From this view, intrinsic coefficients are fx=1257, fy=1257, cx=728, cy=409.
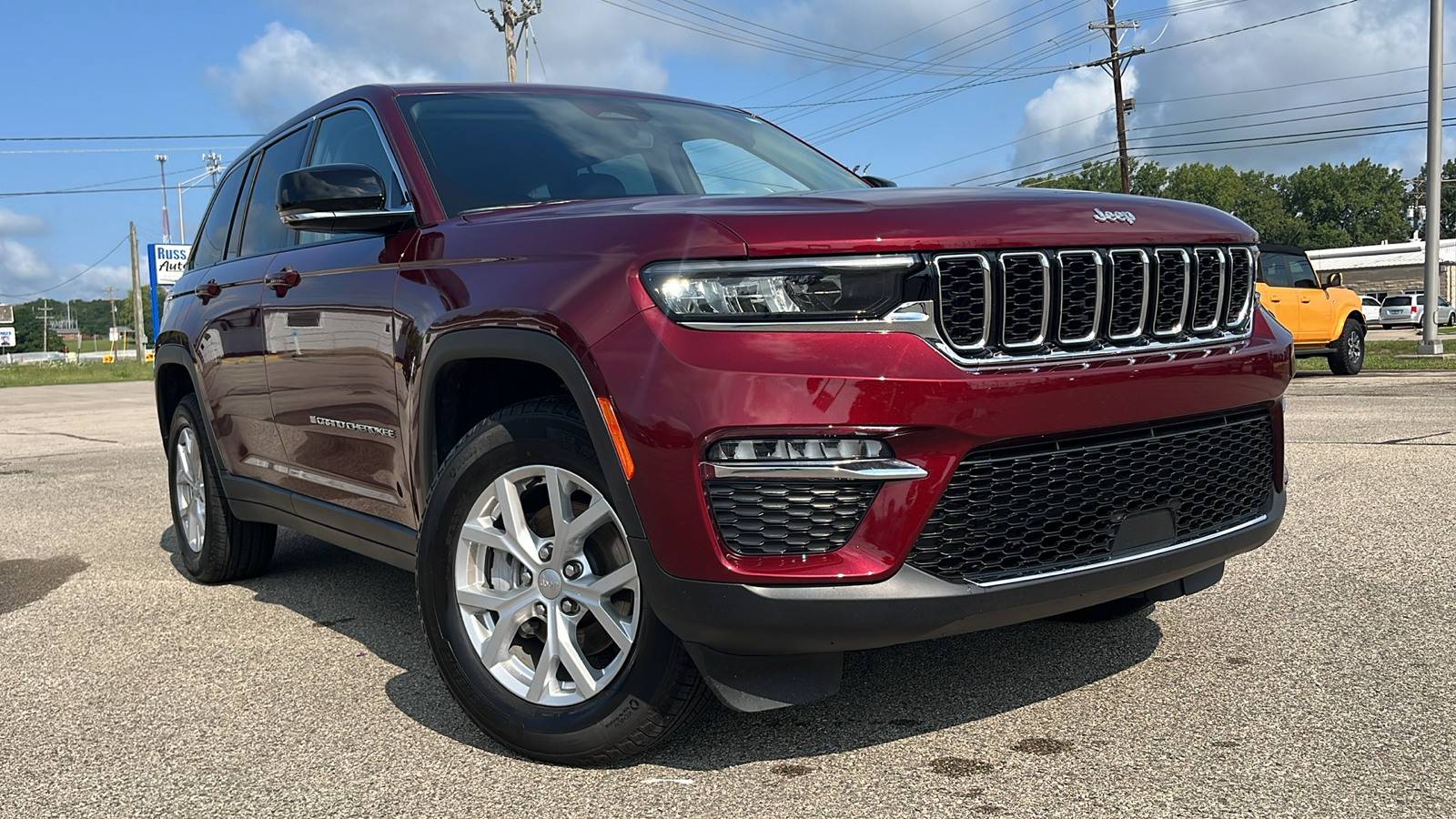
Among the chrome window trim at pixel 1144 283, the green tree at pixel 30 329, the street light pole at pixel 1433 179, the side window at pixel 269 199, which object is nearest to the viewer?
the chrome window trim at pixel 1144 283

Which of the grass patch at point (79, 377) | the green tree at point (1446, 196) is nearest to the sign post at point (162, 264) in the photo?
the grass patch at point (79, 377)

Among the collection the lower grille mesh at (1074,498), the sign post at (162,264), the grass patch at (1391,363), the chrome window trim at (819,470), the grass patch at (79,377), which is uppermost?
the sign post at (162,264)

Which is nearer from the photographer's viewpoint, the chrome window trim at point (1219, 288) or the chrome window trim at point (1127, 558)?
the chrome window trim at point (1127, 558)

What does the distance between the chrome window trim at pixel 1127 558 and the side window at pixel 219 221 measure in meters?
3.82

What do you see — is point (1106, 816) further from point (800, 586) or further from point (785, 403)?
point (785, 403)

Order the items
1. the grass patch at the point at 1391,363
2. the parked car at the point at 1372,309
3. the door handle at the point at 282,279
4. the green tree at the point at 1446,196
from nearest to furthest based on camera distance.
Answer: the door handle at the point at 282,279 → the grass patch at the point at 1391,363 → the parked car at the point at 1372,309 → the green tree at the point at 1446,196

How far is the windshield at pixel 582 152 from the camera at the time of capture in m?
3.63

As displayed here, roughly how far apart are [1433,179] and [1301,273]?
7.43 metres

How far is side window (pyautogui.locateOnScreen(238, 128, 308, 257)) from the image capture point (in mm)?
4602

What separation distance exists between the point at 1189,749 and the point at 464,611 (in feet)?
5.68

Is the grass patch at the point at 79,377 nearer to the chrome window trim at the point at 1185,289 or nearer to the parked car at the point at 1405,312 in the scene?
the chrome window trim at the point at 1185,289

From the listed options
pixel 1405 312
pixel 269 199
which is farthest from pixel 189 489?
pixel 1405 312

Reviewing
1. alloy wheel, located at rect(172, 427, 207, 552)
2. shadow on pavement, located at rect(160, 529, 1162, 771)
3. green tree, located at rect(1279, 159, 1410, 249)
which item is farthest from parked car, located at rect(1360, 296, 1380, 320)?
green tree, located at rect(1279, 159, 1410, 249)

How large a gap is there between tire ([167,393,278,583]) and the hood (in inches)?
100
